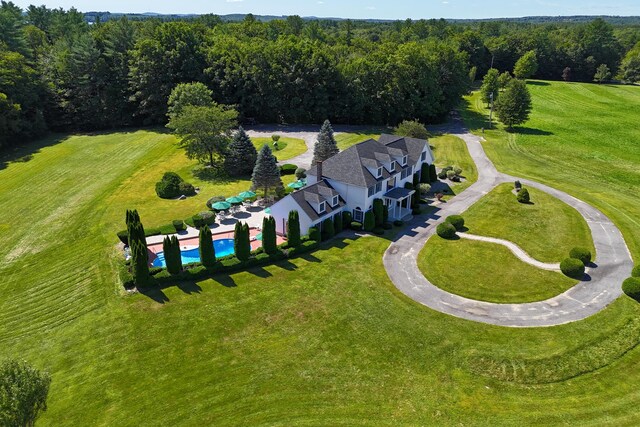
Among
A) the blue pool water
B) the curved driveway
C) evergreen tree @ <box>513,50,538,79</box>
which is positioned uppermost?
evergreen tree @ <box>513,50,538,79</box>

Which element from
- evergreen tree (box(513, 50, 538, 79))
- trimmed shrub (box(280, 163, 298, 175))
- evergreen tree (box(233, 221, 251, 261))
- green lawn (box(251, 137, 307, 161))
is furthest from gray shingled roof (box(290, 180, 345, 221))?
evergreen tree (box(513, 50, 538, 79))

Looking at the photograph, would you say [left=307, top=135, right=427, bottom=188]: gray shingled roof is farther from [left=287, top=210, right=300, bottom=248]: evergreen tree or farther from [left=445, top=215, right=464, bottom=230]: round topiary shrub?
[left=287, top=210, right=300, bottom=248]: evergreen tree

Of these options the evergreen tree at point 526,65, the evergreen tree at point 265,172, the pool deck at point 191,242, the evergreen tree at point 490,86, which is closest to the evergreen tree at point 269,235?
the pool deck at point 191,242

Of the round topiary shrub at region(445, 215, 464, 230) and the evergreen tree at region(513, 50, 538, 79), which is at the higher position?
the evergreen tree at region(513, 50, 538, 79)

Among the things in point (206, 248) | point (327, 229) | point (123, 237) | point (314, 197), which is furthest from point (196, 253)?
point (327, 229)

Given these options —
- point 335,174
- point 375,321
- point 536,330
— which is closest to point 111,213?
point 335,174

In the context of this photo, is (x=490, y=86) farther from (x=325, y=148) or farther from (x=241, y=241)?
(x=241, y=241)

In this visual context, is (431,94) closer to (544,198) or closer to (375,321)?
(544,198)
